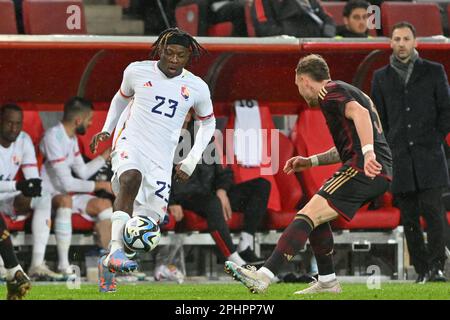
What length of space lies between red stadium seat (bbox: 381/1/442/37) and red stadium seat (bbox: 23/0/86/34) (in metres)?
3.12

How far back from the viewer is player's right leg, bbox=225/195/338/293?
310 inches

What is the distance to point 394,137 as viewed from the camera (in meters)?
10.5

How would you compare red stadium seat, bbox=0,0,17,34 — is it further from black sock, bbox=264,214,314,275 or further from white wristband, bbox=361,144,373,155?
white wristband, bbox=361,144,373,155

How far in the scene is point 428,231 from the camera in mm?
10297

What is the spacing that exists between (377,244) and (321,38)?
2149 millimetres

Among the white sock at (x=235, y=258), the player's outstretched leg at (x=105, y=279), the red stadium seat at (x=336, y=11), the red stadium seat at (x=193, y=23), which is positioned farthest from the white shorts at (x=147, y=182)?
the red stadium seat at (x=336, y=11)

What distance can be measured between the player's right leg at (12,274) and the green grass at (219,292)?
66 centimetres

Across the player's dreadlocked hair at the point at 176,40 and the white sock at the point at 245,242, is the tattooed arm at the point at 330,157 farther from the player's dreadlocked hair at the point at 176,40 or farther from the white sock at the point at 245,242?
the white sock at the point at 245,242

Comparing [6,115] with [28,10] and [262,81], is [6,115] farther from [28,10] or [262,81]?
[262,81]

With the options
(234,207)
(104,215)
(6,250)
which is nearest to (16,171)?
(104,215)

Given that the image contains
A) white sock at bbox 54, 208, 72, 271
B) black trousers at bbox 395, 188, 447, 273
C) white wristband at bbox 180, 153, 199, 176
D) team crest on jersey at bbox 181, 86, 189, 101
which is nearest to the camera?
white wristband at bbox 180, 153, 199, 176

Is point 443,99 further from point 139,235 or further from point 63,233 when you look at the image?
point 63,233

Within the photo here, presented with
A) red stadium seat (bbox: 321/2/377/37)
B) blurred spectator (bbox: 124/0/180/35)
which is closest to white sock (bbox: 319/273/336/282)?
blurred spectator (bbox: 124/0/180/35)
